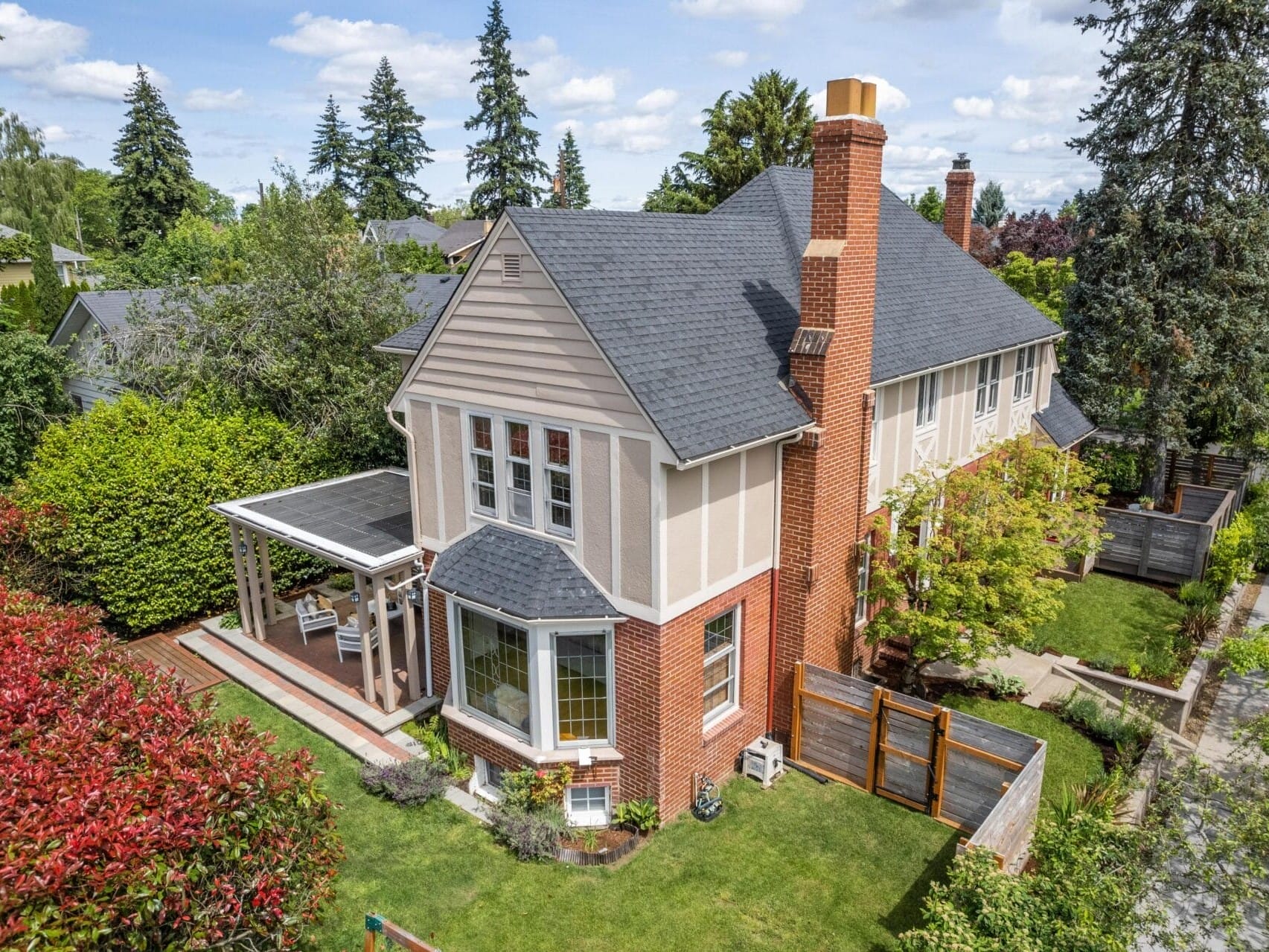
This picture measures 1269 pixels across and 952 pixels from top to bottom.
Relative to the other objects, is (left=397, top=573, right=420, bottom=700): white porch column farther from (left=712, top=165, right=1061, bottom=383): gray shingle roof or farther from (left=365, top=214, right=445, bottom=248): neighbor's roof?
(left=365, top=214, right=445, bottom=248): neighbor's roof

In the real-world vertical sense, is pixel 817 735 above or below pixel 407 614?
below

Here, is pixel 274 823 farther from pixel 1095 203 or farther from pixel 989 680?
pixel 1095 203

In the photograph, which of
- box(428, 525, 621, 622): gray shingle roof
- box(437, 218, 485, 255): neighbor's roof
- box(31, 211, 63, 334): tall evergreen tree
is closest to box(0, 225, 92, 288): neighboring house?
box(31, 211, 63, 334): tall evergreen tree

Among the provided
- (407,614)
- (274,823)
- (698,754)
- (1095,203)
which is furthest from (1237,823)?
(1095,203)

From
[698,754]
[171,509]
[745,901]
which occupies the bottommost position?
[745,901]

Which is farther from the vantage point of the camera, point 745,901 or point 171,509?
point 171,509
